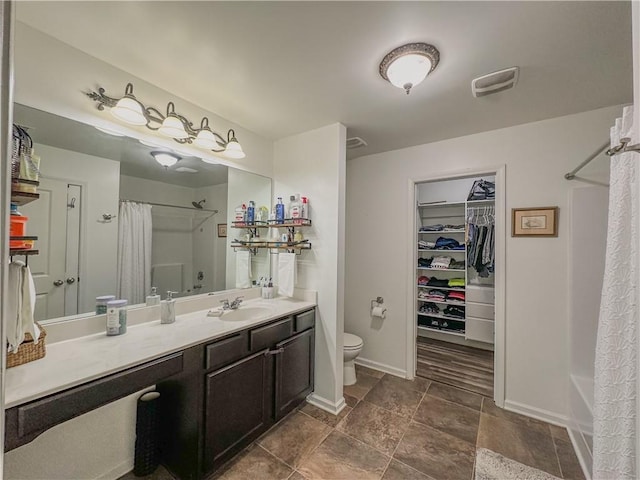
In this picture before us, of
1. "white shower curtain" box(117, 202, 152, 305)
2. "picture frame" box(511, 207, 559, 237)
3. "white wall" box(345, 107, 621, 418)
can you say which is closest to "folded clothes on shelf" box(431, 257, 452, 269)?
"white wall" box(345, 107, 621, 418)

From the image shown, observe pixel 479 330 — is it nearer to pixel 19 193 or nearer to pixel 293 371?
pixel 293 371

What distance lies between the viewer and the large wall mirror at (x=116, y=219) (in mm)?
1300

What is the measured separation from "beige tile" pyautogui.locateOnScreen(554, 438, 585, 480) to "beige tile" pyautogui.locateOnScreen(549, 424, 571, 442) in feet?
0.13

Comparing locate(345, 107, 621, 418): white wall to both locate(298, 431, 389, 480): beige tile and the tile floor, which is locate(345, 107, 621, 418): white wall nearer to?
the tile floor

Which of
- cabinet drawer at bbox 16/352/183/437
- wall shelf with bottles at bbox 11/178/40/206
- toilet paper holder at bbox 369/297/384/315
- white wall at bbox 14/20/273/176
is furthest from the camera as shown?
toilet paper holder at bbox 369/297/384/315

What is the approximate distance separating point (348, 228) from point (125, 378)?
92.3 inches

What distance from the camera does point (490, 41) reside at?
4.06ft

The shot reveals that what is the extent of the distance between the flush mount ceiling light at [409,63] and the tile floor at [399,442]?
2232 mm

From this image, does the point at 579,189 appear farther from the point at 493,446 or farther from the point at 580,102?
the point at 493,446

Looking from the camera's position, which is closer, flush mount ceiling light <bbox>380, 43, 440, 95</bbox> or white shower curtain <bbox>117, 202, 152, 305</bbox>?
flush mount ceiling light <bbox>380, 43, 440, 95</bbox>

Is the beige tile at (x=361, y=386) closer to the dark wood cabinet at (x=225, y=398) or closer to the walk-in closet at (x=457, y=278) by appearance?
the walk-in closet at (x=457, y=278)

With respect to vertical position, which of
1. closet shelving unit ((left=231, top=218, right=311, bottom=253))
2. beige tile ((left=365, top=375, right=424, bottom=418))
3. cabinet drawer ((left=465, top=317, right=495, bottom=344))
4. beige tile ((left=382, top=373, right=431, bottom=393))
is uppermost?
closet shelving unit ((left=231, top=218, right=311, bottom=253))

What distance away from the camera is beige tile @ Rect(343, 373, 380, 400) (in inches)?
90.0

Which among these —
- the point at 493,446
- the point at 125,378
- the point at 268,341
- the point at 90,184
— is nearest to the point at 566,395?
the point at 493,446
